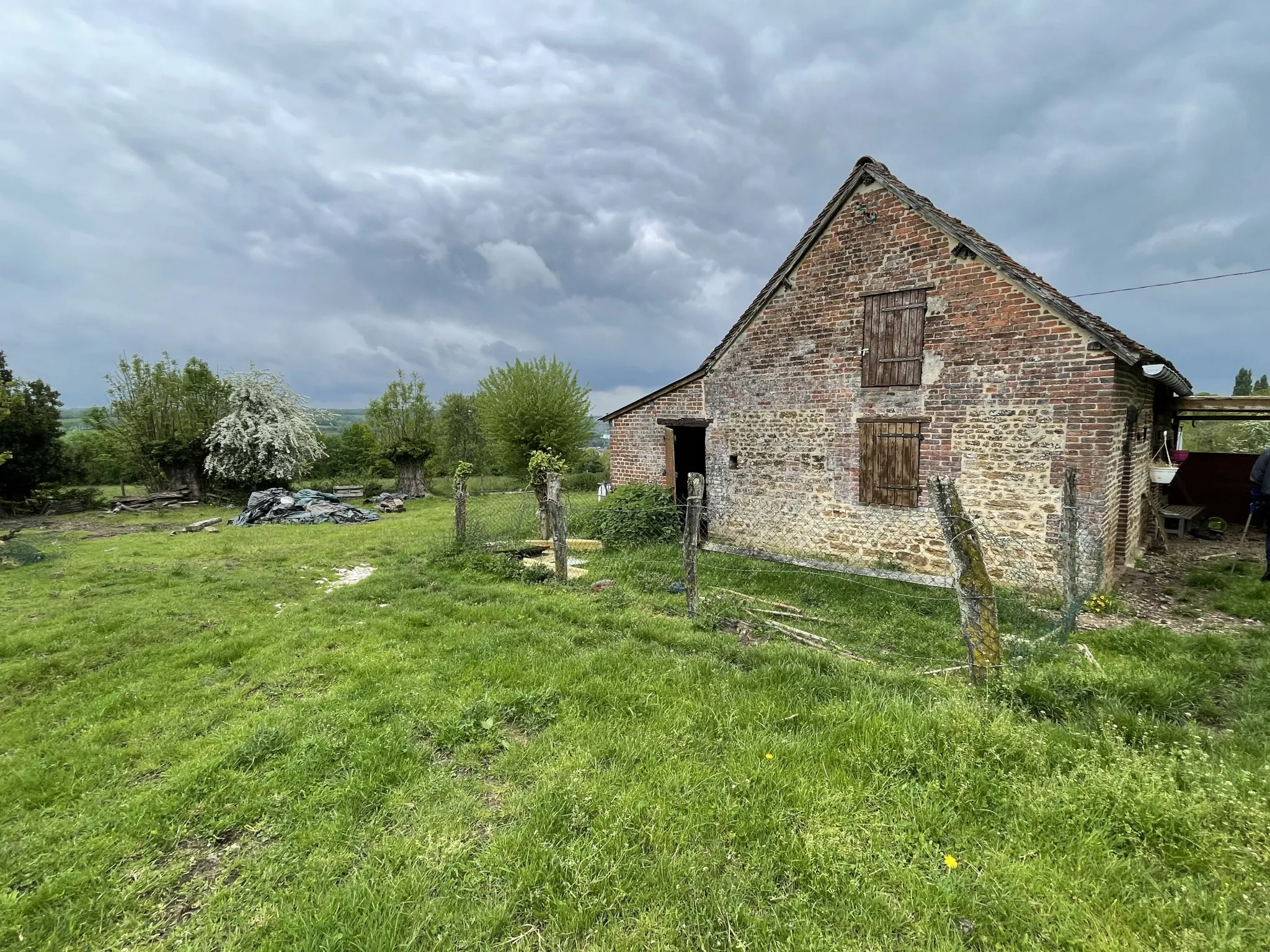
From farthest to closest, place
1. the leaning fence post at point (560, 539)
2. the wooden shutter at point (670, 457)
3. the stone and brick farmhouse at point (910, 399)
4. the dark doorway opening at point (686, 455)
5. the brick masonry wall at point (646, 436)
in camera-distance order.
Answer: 1. the dark doorway opening at point (686, 455)
2. the wooden shutter at point (670, 457)
3. the brick masonry wall at point (646, 436)
4. the leaning fence post at point (560, 539)
5. the stone and brick farmhouse at point (910, 399)

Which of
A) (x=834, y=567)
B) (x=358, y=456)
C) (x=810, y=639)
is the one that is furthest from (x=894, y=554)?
(x=358, y=456)

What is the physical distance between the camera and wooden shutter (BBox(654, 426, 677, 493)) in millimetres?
Answer: 14219

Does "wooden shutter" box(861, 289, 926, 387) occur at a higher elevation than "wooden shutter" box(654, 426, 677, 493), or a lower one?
higher

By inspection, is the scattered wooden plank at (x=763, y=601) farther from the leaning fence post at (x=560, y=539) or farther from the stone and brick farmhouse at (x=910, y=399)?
the stone and brick farmhouse at (x=910, y=399)

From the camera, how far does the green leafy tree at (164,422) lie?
2116 cm

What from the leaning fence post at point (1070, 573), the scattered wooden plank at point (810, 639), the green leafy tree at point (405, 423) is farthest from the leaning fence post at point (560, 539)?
the green leafy tree at point (405, 423)

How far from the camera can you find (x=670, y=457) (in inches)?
568

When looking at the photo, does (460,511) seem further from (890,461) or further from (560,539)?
(890,461)

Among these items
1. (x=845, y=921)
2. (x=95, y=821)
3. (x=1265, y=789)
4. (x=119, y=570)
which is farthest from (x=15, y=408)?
(x=1265, y=789)

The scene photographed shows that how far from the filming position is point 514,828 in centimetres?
296

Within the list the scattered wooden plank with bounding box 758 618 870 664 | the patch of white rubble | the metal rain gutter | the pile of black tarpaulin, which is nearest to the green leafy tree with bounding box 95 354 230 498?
the pile of black tarpaulin

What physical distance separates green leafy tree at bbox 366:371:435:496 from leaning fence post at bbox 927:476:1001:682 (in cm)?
2398

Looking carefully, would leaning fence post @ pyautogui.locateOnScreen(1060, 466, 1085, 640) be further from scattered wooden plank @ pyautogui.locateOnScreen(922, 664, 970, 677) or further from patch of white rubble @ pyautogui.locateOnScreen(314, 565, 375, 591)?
patch of white rubble @ pyautogui.locateOnScreen(314, 565, 375, 591)

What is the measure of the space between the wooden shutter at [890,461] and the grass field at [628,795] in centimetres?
349
